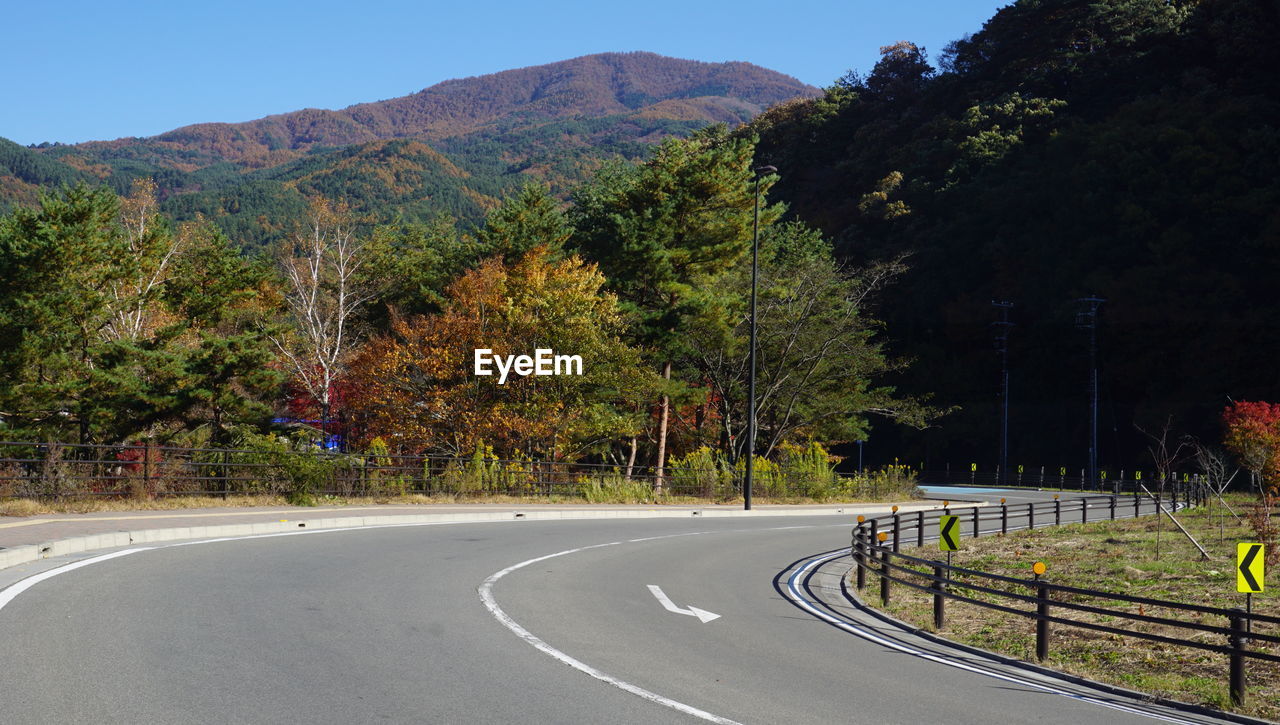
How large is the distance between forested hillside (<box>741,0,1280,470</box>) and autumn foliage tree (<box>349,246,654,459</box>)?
4429cm

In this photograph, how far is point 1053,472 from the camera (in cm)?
7500

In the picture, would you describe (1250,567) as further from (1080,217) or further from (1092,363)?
(1080,217)

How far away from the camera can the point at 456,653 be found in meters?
8.91

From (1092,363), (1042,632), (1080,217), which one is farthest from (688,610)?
(1080,217)

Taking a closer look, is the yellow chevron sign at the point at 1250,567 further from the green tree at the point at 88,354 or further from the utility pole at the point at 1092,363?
the utility pole at the point at 1092,363

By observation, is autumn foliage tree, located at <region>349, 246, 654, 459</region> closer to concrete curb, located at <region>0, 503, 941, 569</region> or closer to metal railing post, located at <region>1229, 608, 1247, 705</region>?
concrete curb, located at <region>0, 503, 941, 569</region>

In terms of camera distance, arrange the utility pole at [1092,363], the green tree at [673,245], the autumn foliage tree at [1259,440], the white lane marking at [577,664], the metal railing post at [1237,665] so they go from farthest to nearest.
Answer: the utility pole at [1092,363] → the green tree at [673,245] → the autumn foliage tree at [1259,440] → the metal railing post at [1237,665] → the white lane marking at [577,664]

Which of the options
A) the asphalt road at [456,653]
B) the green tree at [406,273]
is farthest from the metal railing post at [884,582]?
the green tree at [406,273]

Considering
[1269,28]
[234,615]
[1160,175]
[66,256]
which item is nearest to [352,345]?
[66,256]

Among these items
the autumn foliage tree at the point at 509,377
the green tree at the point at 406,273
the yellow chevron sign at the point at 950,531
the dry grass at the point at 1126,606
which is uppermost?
the green tree at the point at 406,273

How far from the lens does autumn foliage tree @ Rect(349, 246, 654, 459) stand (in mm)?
40000
